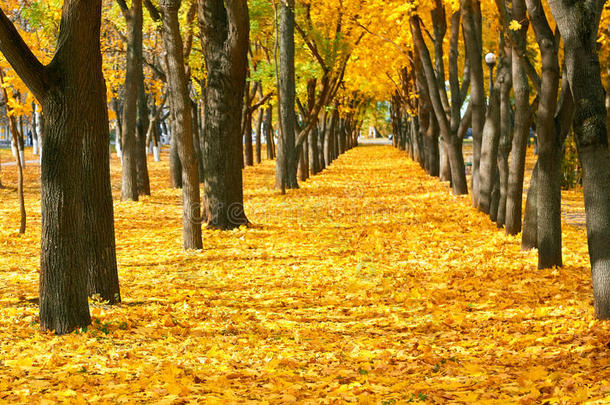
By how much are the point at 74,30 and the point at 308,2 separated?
1822cm

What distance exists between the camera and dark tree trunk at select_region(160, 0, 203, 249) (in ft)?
35.4

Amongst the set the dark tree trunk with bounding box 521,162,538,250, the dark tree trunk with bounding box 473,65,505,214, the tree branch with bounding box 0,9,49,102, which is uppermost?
the tree branch with bounding box 0,9,49,102

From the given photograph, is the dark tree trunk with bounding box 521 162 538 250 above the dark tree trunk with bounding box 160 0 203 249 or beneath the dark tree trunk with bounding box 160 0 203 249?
beneath

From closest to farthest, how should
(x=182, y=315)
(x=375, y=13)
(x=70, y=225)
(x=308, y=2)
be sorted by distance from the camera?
(x=70, y=225) → (x=182, y=315) → (x=375, y=13) → (x=308, y=2)

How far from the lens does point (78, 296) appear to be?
6812mm

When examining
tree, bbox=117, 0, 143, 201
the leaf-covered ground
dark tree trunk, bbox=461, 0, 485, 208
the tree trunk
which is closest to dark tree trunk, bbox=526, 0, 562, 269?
the leaf-covered ground

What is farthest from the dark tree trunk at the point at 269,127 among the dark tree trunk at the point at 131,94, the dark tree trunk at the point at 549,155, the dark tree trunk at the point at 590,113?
the dark tree trunk at the point at 590,113

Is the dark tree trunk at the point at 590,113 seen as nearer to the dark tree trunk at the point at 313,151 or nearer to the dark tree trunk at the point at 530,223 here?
the dark tree trunk at the point at 530,223

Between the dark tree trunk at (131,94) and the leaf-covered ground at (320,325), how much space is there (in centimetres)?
581

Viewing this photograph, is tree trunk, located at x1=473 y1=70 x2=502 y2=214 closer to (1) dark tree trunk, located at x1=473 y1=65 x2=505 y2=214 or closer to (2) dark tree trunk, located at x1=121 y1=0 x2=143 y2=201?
(1) dark tree trunk, located at x1=473 y1=65 x2=505 y2=214

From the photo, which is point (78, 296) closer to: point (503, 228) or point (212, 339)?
point (212, 339)

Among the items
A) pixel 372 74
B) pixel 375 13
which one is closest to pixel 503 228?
pixel 375 13

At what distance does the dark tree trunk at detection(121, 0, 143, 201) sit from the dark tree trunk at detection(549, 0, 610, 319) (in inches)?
543

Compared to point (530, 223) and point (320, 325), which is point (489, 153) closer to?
point (530, 223)
